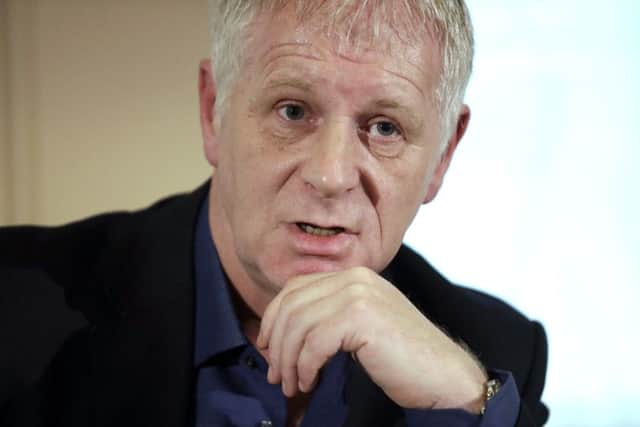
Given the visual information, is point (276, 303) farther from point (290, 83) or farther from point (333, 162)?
point (290, 83)

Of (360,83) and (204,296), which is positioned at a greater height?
(360,83)

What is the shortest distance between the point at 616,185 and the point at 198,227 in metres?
1.84

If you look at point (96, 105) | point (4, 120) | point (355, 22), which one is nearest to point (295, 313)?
point (355, 22)

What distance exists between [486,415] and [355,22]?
67 cm

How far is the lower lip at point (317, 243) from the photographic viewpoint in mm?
1249

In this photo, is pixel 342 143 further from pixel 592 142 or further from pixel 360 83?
pixel 592 142

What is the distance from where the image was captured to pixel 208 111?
1470mm

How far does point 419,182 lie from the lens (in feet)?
4.54

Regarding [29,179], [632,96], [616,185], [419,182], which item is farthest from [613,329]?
[29,179]

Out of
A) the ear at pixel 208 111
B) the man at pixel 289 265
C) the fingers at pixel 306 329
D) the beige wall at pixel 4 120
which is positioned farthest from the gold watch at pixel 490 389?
the beige wall at pixel 4 120

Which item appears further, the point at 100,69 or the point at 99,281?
the point at 100,69

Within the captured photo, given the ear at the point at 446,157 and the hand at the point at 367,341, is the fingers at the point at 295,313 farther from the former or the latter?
the ear at the point at 446,157

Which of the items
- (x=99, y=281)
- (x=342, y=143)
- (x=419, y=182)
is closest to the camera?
(x=342, y=143)

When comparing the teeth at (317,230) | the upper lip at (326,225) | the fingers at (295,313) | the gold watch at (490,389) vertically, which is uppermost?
the upper lip at (326,225)
